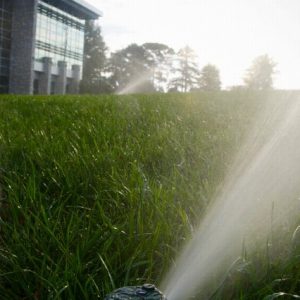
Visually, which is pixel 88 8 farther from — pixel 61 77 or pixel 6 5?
pixel 6 5

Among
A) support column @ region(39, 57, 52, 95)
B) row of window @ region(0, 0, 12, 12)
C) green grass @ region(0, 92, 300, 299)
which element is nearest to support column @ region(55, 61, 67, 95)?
support column @ region(39, 57, 52, 95)

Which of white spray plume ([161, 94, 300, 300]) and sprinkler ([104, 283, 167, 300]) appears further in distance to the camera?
white spray plume ([161, 94, 300, 300])

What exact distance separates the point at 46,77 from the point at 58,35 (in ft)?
16.9

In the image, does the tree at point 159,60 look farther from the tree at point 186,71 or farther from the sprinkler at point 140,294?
the sprinkler at point 140,294

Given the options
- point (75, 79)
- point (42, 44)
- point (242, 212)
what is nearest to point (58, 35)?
point (42, 44)

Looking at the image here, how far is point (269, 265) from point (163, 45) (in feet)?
254

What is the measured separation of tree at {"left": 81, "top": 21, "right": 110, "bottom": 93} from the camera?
5267 centimetres

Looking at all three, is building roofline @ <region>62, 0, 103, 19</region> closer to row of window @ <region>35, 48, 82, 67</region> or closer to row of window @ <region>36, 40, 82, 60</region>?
row of window @ <region>36, 40, 82, 60</region>

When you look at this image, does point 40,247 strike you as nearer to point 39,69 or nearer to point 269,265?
point 269,265

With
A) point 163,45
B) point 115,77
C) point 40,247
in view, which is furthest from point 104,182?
point 163,45

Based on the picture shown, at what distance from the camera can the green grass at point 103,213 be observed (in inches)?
38.7

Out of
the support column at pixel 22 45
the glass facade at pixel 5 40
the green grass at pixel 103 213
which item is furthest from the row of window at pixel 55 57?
the green grass at pixel 103 213

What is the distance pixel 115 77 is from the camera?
61.4 metres

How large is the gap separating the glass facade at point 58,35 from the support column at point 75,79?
62 centimetres
